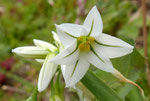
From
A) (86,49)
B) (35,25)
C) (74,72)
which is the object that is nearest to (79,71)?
(74,72)

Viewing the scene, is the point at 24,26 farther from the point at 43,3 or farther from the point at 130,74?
the point at 130,74

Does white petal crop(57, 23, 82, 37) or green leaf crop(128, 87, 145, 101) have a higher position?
white petal crop(57, 23, 82, 37)

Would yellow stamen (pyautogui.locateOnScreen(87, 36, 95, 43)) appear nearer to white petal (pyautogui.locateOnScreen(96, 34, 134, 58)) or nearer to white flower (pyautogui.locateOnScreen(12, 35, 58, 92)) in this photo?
white petal (pyautogui.locateOnScreen(96, 34, 134, 58))

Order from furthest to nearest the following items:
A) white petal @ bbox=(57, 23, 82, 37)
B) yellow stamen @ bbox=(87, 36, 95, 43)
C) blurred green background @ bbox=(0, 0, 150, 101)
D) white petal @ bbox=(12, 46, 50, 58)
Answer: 1. blurred green background @ bbox=(0, 0, 150, 101)
2. white petal @ bbox=(12, 46, 50, 58)
3. yellow stamen @ bbox=(87, 36, 95, 43)
4. white petal @ bbox=(57, 23, 82, 37)

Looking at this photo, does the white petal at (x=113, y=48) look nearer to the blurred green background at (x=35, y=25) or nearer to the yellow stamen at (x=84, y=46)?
the yellow stamen at (x=84, y=46)

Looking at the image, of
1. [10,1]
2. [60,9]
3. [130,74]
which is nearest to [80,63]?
[130,74]

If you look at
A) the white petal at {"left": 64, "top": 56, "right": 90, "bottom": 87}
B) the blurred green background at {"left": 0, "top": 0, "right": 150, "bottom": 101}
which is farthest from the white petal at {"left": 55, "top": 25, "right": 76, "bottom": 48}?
the blurred green background at {"left": 0, "top": 0, "right": 150, "bottom": 101}

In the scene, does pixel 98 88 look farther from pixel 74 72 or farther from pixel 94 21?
pixel 94 21
